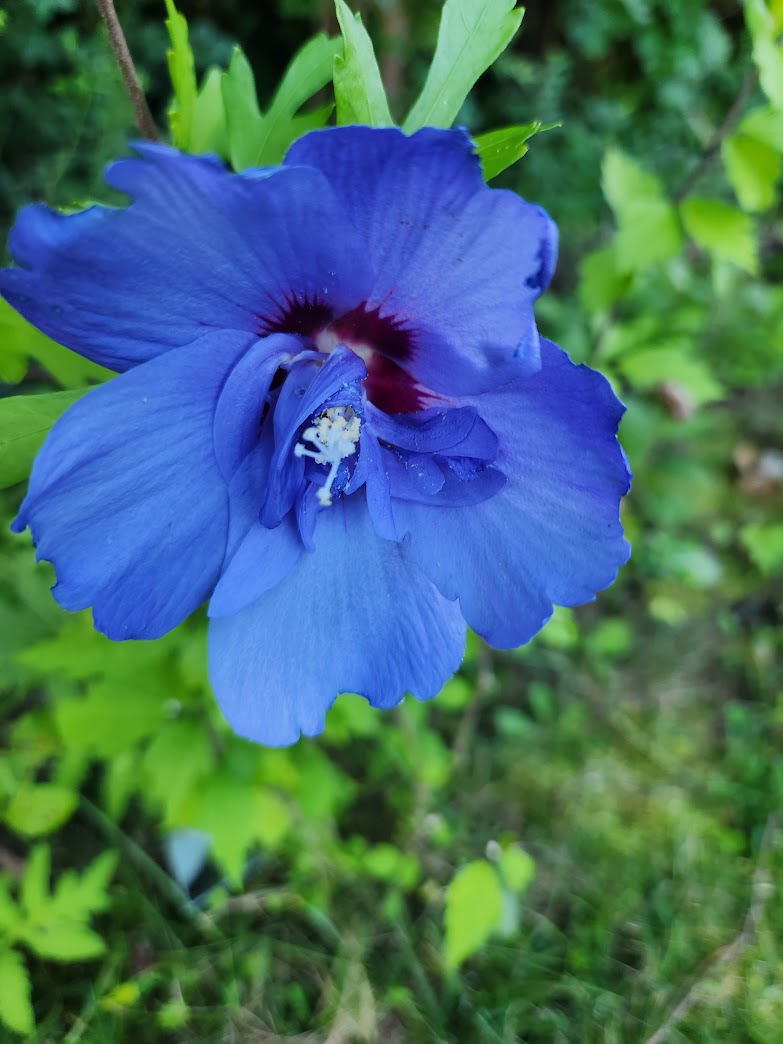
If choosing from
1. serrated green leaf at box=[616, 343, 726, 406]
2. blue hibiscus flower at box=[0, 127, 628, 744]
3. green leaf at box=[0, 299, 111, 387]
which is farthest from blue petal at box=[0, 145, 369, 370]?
serrated green leaf at box=[616, 343, 726, 406]

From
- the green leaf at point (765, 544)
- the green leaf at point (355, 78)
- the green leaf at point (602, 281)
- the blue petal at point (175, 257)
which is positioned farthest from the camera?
the green leaf at point (765, 544)

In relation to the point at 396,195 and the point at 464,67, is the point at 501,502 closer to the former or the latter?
the point at 396,195

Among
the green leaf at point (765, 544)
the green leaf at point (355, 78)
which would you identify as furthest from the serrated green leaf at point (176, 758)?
the green leaf at point (765, 544)

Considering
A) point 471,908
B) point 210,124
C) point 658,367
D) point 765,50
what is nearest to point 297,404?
point 210,124

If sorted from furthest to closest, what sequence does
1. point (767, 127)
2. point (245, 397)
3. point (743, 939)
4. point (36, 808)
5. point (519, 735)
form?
point (519, 735) → point (743, 939) → point (36, 808) → point (767, 127) → point (245, 397)

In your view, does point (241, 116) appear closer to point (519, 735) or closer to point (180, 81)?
point (180, 81)

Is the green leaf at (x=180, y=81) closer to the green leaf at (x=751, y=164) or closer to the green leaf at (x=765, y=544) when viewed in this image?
the green leaf at (x=751, y=164)

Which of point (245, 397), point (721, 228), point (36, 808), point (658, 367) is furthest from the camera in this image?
point (658, 367)
